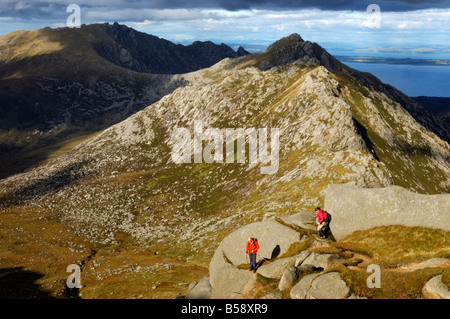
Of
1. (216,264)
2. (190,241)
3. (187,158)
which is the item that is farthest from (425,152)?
(216,264)

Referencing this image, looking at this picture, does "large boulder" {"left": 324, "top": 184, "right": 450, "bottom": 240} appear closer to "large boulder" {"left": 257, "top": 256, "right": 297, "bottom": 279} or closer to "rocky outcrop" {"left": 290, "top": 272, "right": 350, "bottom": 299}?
"large boulder" {"left": 257, "top": 256, "right": 297, "bottom": 279}

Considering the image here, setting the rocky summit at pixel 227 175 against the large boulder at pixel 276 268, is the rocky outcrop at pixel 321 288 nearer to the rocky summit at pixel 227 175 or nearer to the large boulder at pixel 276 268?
the rocky summit at pixel 227 175

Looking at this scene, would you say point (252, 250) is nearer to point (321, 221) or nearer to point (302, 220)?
point (321, 221)

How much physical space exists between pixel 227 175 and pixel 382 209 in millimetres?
78195

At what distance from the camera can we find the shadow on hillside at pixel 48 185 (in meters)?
123

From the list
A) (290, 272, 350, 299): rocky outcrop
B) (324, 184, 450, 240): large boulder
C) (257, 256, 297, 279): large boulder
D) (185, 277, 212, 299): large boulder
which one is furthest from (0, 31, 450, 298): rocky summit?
(324, 184, 450, 240): large boulder

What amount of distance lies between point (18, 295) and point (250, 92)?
129 metres

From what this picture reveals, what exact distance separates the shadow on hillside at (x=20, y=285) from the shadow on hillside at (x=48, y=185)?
209 ft

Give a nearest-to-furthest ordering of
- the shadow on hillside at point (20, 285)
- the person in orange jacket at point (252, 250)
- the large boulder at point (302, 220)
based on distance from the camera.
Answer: the person in orange jacket at point (252, 250), the large boulder at point (302, 220), the shadow on hillside at point (20, 285)

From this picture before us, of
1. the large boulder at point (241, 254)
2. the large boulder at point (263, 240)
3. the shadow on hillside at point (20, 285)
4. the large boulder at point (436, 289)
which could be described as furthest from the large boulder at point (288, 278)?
the shadow on hillside at point (20, 285)

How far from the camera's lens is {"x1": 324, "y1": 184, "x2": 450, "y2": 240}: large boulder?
28.6 m

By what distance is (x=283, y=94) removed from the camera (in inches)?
5620

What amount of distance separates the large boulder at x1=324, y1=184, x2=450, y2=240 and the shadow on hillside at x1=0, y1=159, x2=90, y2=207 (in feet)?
415
